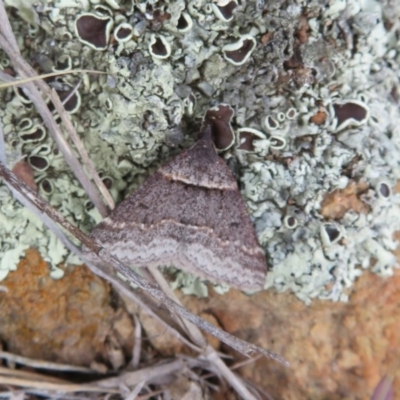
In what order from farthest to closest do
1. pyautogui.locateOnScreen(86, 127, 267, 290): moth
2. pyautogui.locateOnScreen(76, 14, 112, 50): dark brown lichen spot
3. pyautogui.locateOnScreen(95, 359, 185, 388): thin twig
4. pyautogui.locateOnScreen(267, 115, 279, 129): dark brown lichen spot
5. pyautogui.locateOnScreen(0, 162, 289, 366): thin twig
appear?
pyautogui.locateOnScreen(95, 359, 185, 388): thin twig, pyautogui.locateOnScreen(267, 115, 279, 129): dark brown lichen spot, pyautogui.locateOnScreen(86, 127, 267, 290): moth, pyautogui.locateOnScreen(76, 14, 112, 50): dark brown lichen spot, pyautogui.locateOnScreen(0, 162, 289, 366): thin twig

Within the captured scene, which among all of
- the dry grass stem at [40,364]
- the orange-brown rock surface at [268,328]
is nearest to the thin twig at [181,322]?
the orange-brown rock surface at [268,328]

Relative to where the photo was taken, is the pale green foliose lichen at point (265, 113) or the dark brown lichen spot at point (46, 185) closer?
the pale green foliose lichen at point (265, 113)

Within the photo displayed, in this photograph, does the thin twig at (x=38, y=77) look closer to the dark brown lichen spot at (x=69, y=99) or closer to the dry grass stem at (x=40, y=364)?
the dark brown lichen spot at (x=69, y=99)

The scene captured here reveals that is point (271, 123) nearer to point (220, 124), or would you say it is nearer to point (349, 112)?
point (220, 124)

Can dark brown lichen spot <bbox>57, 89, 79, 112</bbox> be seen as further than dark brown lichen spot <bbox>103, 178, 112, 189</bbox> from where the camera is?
No

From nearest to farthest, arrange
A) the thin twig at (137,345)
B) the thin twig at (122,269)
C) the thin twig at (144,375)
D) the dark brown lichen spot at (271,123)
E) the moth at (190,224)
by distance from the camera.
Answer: the thin twig at (122,269) < the moth at (190,224) < the dark brown lichen spot at (271,123) < the thin twig at (144,375) < the thin twig at (137,345)

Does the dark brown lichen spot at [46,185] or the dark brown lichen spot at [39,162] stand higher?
the dark brown lichen spot at [39,162]

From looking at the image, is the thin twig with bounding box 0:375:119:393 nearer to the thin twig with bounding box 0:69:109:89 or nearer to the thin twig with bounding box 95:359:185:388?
the thin twig with bounding box 95:359:185:388

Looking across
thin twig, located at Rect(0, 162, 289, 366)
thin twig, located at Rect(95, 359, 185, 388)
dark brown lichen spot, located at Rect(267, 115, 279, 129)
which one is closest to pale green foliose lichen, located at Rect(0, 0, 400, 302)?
dark brown lichen spot, located at Rect(267, 115, 279, 129)

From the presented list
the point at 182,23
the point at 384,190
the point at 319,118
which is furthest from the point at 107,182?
the point at 384,190

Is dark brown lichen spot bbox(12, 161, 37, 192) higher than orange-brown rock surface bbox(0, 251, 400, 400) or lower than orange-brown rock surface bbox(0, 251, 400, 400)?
higher
